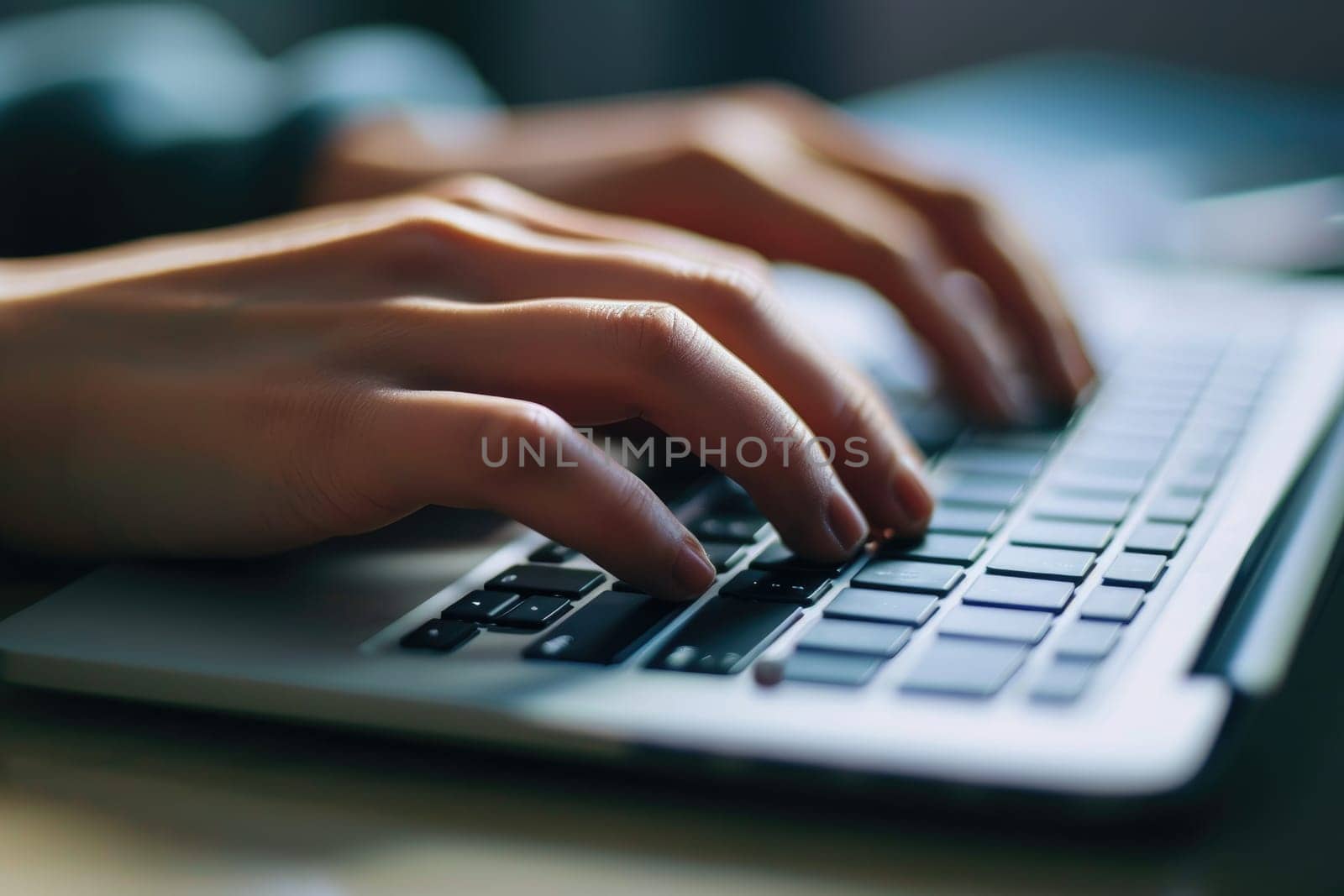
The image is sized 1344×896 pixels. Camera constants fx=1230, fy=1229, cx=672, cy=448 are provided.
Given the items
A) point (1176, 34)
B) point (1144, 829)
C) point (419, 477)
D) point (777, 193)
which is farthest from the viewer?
point (1176, 34)

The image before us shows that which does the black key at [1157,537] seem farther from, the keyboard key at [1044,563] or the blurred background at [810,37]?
the blurred background at [810,37]

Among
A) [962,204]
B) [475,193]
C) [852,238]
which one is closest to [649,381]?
[475,193]

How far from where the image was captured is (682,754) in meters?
0.31

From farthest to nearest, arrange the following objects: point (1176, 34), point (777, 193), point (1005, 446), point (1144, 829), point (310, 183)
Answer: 1. point (1176, 34)
2. point (310, 183)
3. point (777, 193)
4. point (1005, 446)
5. point (1144, 829)

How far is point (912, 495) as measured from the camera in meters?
0.46

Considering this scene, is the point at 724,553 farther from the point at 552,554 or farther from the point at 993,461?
the point at 993,461

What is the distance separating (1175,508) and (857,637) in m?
0.18

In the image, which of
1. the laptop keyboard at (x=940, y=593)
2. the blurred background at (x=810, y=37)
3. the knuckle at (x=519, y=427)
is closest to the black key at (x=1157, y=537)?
the laptop keyboard at (x=940, y=593)

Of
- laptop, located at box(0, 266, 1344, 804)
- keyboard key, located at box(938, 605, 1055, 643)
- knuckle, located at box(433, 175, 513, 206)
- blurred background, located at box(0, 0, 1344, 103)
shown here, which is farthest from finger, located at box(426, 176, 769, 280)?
blurred background, located at box(0, 0, 1344, 103)

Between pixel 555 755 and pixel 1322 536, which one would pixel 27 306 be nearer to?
pixel 555 755

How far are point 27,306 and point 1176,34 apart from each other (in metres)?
1.90

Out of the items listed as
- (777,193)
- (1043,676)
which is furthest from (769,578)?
(777,193)

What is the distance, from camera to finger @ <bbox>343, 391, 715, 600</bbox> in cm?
39

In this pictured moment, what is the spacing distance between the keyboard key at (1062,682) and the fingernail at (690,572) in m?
0.12
